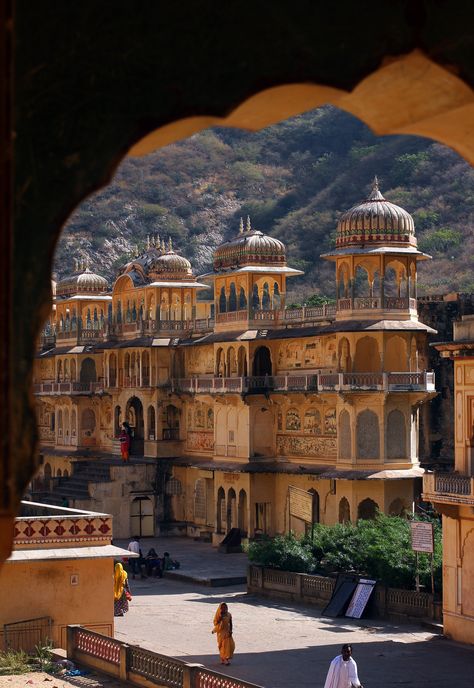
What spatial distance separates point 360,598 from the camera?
2528 cm

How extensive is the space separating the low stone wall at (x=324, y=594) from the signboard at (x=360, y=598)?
0.45ft

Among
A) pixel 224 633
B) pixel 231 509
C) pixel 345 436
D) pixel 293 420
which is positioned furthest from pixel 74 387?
pixel 224 633

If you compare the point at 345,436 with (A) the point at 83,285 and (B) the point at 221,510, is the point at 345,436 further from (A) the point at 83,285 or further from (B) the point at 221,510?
(A) the point at 83,285

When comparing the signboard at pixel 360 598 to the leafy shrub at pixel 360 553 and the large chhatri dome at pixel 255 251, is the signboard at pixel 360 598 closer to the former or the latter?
the leafy shrub at pixel 360 553

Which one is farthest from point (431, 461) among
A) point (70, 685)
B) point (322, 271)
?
point (322, 271)

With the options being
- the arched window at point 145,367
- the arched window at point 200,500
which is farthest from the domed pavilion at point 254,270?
the arched window at point 145,367

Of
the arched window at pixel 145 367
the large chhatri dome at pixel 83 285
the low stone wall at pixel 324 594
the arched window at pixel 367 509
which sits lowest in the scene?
the low stone wall at pixel 324 594

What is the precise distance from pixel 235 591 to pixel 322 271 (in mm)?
50693

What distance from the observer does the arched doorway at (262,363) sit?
36.7 meters

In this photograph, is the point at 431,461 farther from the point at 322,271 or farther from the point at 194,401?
the point at 322,271

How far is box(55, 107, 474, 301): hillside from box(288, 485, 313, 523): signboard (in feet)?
134

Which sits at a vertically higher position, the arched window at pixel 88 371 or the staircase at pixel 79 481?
the arched window at pixel 88 371

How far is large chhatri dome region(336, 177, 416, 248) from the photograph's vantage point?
31.7 m

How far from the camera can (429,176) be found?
85.2 meters
